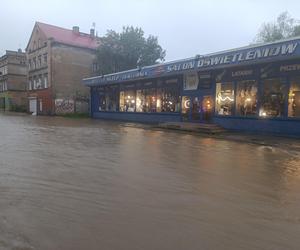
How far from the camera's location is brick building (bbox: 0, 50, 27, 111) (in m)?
59.3

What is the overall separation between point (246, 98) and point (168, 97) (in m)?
7.65

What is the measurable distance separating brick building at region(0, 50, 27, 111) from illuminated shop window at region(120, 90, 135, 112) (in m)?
31.5

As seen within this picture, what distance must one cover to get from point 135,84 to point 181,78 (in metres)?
6.21

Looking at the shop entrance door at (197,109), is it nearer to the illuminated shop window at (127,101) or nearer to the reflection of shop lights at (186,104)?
the reflection of shop lights at (186,104)

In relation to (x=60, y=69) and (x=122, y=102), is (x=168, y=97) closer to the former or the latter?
(x=122, y=102)

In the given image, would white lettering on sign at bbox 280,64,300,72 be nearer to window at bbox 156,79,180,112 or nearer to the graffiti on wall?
window at bbox 156,79,180,112

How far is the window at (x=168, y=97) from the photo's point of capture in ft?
86.1

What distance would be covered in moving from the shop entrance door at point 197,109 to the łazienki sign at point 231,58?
2183 mm

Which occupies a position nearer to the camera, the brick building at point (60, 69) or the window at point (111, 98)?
the window at point (111, 98)

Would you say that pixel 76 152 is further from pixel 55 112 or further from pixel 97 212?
pixel 55 112

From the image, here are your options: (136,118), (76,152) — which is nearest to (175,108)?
(136,118)

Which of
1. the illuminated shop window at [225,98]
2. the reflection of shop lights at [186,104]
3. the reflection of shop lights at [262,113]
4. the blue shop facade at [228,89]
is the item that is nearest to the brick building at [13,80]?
the blue shop facade at [228,89]

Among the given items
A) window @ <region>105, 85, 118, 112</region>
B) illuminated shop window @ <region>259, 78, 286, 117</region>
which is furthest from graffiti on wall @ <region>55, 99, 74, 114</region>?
illuminated shop window @ <region>259, 78, 286, 117</region>

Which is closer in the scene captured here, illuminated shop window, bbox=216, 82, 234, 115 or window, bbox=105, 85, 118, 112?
illuminated shop window, bbox=216, 82, 234, 115
